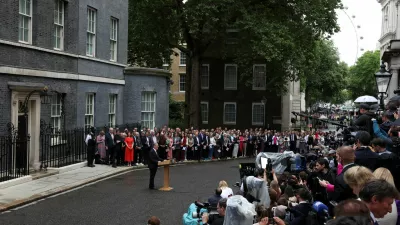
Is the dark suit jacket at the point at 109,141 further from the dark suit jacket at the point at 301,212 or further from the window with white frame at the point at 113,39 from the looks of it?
the dark suit jacket at the point at 301,212

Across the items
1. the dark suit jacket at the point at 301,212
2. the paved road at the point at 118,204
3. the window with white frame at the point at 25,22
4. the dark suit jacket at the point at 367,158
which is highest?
the window with white frame at the point at 25,22

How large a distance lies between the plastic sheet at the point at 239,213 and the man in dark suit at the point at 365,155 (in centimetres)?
209

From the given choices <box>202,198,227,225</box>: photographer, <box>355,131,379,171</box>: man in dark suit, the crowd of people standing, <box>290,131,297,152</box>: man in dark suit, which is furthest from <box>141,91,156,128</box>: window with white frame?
<box>355,131,379,171</box>: man in dark suit

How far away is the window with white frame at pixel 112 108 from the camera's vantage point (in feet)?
96.9

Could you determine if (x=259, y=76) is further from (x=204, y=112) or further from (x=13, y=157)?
(x=13, y=157)

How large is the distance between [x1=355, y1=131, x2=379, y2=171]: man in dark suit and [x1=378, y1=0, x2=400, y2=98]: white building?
22.9 meters

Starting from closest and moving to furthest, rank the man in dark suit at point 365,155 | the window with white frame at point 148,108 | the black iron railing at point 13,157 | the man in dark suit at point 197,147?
the man in dark suit at point 365,155 < the black iron railing at point 13,157 < the man in dark suit at point 197,147 < the window with white frame at point 148,108

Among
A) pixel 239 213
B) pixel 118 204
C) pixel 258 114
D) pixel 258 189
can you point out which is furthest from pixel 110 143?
pixel 258 114

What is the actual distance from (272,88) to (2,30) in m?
32.0

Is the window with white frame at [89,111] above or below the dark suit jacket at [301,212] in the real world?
above

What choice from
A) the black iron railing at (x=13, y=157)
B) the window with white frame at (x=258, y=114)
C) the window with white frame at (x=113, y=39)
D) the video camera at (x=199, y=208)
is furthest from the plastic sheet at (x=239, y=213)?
the window with white frame at (x=258, y=114)

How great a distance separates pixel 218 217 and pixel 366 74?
87.6 metres

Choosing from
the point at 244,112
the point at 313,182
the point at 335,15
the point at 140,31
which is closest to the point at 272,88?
the point at 244,112

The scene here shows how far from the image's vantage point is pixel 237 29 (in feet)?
131
